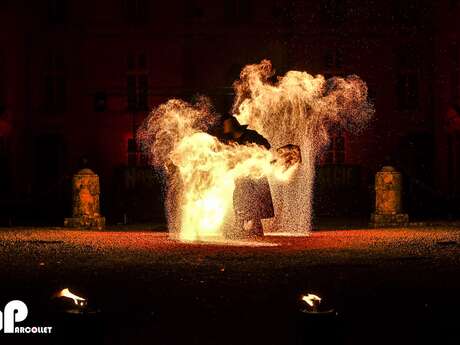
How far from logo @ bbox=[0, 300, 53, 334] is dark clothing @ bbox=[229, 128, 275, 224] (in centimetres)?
919

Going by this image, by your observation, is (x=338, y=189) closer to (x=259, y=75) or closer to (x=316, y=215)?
(x=316, y=215)

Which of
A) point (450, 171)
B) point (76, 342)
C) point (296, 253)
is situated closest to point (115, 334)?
point (76, 342)

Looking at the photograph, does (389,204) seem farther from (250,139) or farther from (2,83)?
(2,83)

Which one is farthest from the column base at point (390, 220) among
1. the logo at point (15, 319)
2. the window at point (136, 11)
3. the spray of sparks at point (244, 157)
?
the window at point (136, 11)

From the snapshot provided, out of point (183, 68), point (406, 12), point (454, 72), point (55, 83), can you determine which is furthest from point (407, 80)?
point (55, 83)

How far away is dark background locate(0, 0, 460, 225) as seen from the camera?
3419 centimetres

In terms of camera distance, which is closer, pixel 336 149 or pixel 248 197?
pixel 248 197

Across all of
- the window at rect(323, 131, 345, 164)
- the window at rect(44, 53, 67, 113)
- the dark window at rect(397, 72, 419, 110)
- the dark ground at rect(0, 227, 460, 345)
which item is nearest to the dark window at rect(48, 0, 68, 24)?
the window at rect(44, 53, 67, 113)

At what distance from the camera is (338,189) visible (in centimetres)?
2953

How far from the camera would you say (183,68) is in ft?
115

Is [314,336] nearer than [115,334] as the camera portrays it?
Yes

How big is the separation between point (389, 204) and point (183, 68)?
15.3 m

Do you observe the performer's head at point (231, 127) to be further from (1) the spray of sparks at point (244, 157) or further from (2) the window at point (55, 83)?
(2) the window at point (55, 83)

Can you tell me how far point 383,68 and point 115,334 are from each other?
28402 millimetres
